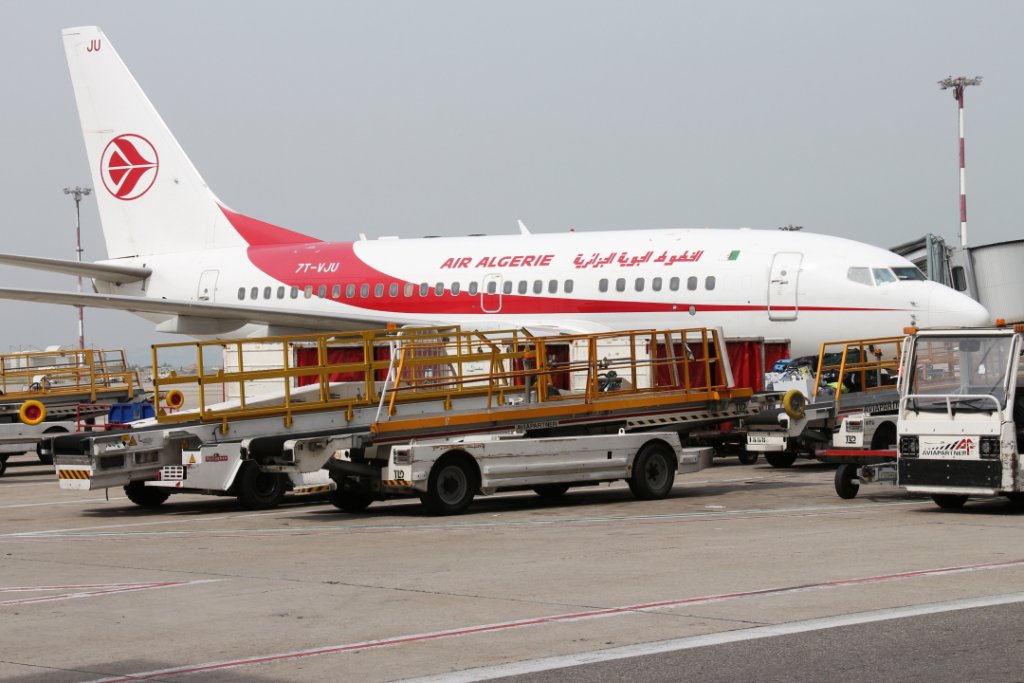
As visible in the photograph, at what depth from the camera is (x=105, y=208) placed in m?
35.6

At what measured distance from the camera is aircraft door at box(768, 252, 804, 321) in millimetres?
24594

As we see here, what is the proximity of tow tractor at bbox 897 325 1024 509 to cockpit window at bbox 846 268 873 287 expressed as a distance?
968 centimetres

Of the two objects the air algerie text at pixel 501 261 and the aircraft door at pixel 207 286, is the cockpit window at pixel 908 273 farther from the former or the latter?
the aircraft door at pixel 207 286

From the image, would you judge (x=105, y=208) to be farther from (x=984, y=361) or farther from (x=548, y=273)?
(x=984, y=361)

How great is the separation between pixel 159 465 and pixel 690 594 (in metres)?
8.62

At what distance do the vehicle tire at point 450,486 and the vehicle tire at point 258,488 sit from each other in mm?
2294

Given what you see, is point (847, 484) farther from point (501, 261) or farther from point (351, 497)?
point (501, 261)

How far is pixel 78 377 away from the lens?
27156mm

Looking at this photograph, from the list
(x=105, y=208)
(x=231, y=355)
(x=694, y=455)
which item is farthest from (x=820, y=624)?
(x=105, y=208)

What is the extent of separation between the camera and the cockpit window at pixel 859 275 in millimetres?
24266

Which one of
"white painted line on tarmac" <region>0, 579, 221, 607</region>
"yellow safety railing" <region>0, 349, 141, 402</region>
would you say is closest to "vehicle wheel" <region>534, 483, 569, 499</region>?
"white painted line on tarmac" <region>0, 579, 221, 607</region>

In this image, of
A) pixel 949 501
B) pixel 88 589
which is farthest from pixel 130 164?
pixel 88 589

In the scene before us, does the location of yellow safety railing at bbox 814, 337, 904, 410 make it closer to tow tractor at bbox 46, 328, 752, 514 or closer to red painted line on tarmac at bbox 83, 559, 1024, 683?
tow tractor at bbox 46, 328, 752, 514

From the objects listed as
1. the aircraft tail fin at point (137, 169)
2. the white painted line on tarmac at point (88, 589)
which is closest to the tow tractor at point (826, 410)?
the white painted line on tarmac at point (88, 589)
